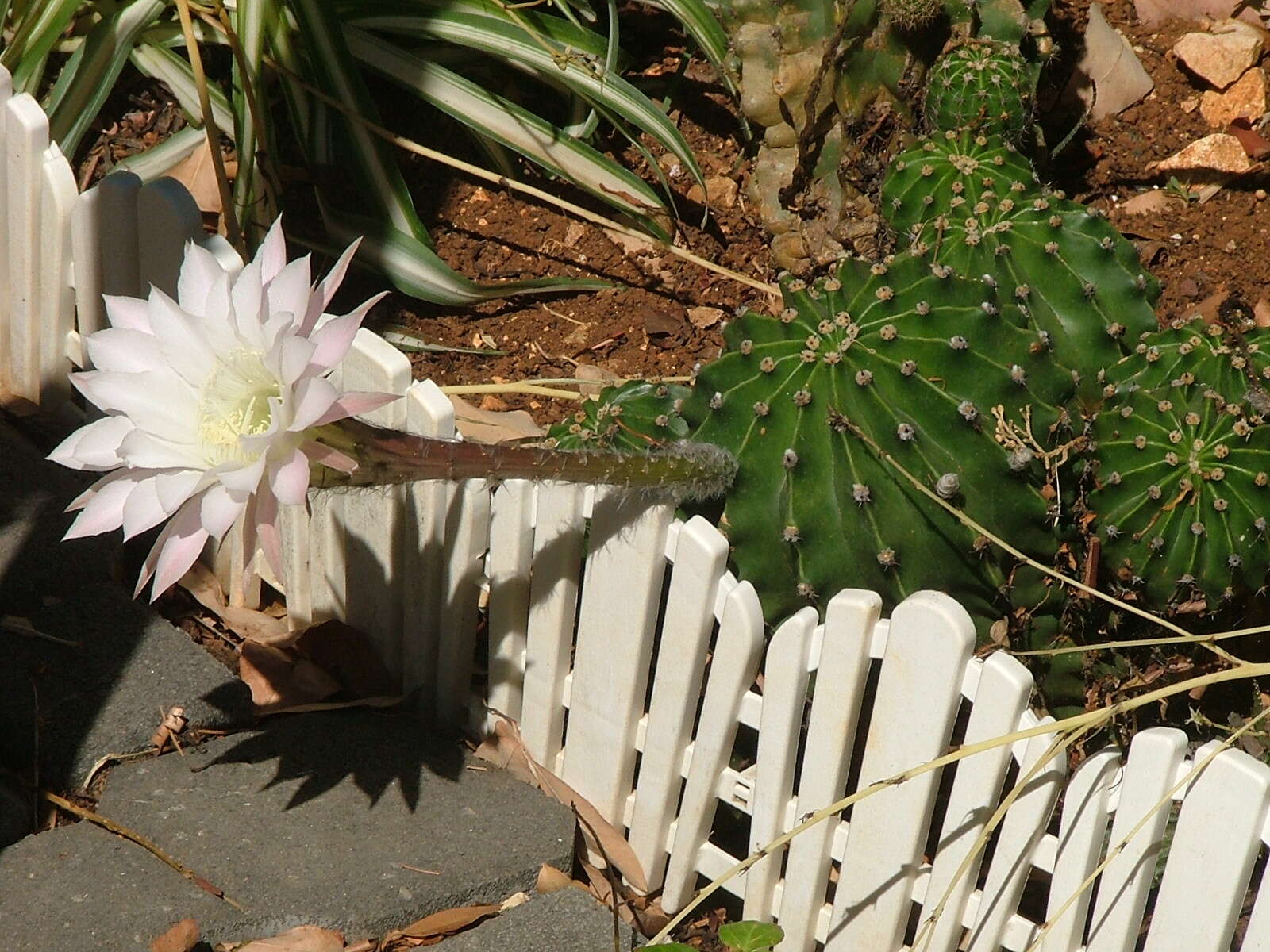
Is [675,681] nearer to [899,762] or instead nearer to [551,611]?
[551,611]

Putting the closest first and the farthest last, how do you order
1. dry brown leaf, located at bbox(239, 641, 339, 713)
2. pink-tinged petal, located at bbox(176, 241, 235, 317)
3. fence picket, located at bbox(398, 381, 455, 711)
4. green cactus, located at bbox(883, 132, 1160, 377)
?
pink-tinged petal, located at bbox(176, 241, 235, 317), fence picket, located at bbox(398, 381, 455, 711), green cactus, located at bbox(883, 132, 1160, 377), dry brown leaf, located at bbox(239, 641, 339, 713)

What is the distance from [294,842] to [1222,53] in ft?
10.7

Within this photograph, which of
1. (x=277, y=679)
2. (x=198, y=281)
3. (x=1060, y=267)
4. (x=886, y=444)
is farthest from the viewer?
(x=277, y=679)

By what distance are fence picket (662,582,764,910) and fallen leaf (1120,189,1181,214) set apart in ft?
6.79

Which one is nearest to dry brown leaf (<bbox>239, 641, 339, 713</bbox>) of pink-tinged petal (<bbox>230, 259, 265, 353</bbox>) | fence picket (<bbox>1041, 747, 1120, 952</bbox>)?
pink-tinged petal (<bbox>230, 259, 265, 353</bbox>)

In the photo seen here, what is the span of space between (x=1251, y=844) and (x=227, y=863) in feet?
5.18

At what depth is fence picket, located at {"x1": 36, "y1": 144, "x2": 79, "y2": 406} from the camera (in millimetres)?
2674

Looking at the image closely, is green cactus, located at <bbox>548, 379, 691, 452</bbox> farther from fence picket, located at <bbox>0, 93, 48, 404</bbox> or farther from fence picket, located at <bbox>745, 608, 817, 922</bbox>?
fence picket, located at <bbox>0, 93, 48, 404</bbox>

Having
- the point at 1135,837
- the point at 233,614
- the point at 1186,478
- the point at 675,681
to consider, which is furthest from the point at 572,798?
the point at 1186,478

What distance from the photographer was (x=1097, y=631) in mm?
2312

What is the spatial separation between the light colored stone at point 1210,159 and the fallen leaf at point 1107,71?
254mm

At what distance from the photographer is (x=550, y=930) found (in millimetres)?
2189

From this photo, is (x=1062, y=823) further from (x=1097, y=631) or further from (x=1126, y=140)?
(x=1126, y=140)

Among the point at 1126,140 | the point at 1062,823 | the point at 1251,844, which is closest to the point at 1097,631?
the point at 1062,823
